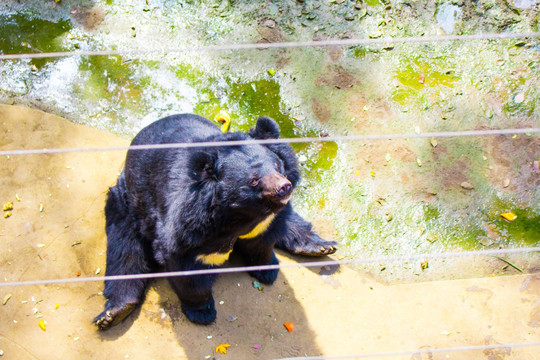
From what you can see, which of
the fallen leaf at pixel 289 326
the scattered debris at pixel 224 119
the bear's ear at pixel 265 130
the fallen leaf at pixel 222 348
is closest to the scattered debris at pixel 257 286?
the fallen leaf at pixel 289 326

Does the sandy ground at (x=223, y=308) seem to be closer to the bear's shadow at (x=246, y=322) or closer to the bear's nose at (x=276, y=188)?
the bear's shadow at (x=246, y=322)

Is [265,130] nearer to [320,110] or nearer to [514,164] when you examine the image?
[320,110]

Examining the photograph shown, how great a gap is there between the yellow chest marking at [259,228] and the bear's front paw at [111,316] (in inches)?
40.8

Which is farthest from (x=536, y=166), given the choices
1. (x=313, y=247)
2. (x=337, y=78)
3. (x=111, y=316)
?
(x=111, y=316)

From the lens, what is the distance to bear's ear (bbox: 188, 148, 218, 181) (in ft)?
10.7

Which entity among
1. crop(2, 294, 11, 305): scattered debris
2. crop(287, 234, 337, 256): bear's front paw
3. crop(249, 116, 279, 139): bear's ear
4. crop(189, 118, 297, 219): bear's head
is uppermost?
crop(249, 116, 279, 139): bear's ear

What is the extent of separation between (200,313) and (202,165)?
4.41 feet

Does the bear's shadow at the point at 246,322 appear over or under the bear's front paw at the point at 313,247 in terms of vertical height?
under

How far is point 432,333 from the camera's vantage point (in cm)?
409

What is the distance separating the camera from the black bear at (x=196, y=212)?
3285 mm

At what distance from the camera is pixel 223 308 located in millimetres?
4148

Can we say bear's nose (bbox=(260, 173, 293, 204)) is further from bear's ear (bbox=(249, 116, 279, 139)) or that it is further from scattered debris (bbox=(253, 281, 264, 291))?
scattered debris (bbox=(253, 281, 264, 291))

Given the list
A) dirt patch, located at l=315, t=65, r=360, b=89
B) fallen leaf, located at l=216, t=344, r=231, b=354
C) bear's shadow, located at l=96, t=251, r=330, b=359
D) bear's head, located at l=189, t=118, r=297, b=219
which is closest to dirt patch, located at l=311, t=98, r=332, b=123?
dirt patch, located at l=315, t=65, r=360, b=89

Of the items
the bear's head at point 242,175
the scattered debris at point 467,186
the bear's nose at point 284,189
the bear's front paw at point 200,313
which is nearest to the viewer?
the bear's nose at point 284,189
